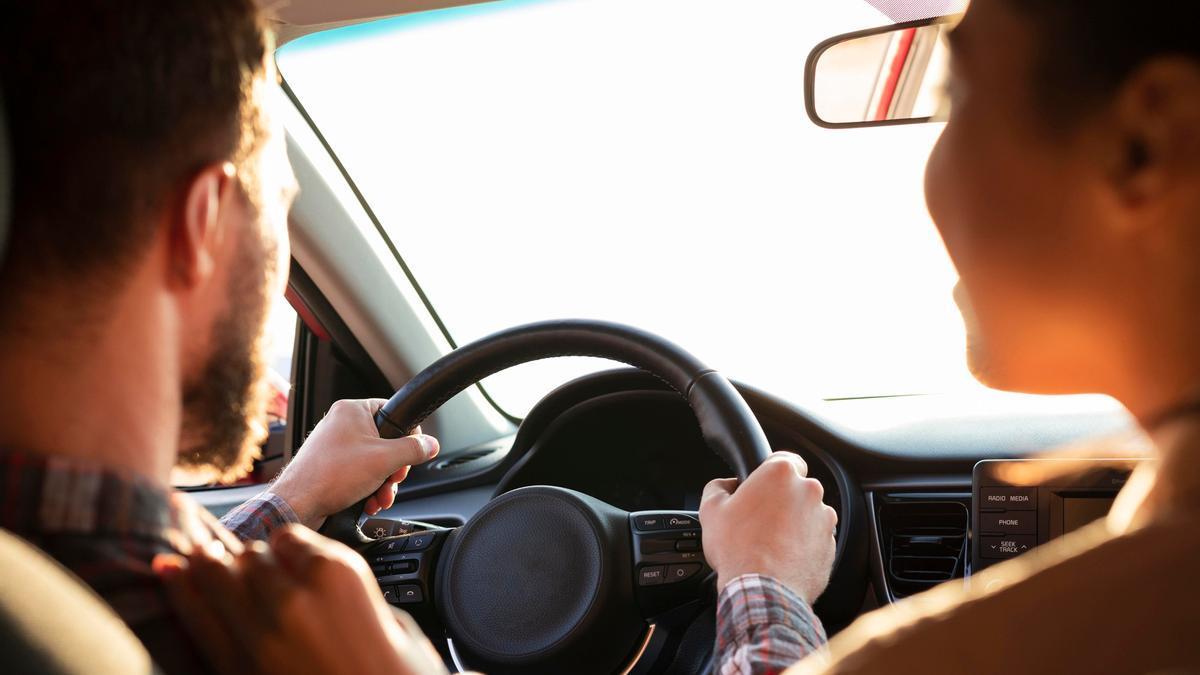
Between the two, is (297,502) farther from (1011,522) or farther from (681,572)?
(1011,522)

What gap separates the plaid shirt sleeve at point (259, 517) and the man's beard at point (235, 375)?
623 mm

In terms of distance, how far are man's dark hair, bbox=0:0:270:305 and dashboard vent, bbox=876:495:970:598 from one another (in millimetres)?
1652

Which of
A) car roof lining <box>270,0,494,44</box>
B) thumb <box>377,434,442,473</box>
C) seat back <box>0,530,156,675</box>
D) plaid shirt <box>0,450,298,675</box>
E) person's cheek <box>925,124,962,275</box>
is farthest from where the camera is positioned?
car roof lining <box>270,0,494,44</box>

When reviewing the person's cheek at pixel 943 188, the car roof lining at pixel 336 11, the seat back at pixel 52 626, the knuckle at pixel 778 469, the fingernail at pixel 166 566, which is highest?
the car roof lining at pixel 336 11

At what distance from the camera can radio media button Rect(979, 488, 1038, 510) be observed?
219 centimetres

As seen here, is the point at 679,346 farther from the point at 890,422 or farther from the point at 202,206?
the point at 202,206

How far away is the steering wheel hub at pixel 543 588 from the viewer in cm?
201

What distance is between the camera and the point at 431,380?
2.23 m

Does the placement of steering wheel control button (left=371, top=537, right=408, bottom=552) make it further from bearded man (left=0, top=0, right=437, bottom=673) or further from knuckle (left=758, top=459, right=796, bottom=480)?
bearded man (left=0, top=0, right=437, bottom=673)

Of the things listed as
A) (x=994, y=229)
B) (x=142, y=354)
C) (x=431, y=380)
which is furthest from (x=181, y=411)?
(x=431, y=380)

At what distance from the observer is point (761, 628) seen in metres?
1.46

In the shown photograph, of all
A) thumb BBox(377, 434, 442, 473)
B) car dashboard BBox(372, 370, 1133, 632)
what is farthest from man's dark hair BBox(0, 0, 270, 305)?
car dashboard BBox(372, 370, 1133, 632)

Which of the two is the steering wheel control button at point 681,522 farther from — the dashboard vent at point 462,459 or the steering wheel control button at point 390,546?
the dashboard vent at point 462,459

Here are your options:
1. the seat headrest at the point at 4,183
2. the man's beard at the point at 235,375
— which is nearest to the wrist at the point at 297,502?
the man's beard at the point at 235,375
